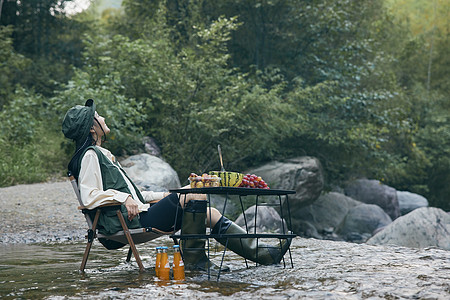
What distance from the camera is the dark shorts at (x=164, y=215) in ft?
15.5

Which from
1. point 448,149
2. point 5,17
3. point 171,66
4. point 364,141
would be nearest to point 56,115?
point 171,66

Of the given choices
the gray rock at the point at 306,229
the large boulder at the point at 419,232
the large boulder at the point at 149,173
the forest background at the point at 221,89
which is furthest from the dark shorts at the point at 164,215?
the gray rock at the point at 306,229

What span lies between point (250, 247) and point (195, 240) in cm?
50

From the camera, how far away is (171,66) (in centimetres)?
1379

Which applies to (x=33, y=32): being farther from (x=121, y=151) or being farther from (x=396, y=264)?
(x=396, y=264)

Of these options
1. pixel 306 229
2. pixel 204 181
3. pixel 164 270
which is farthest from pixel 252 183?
pixel 306 229

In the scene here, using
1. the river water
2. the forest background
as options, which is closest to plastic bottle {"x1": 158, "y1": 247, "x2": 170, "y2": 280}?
the river water

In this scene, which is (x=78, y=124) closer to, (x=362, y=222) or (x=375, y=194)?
(x=362, y=222)

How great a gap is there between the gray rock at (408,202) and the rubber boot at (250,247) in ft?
54.1

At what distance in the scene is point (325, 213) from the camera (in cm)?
1728

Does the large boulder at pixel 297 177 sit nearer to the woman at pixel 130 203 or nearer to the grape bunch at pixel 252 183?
the woman at pixel 130 203

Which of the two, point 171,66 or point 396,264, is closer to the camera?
point 396,264

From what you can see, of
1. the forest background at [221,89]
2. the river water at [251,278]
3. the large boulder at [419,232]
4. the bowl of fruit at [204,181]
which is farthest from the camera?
the forest background at [221,89]

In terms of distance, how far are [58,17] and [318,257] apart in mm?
17148
